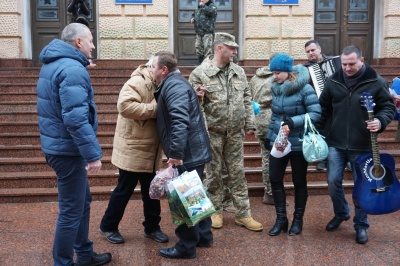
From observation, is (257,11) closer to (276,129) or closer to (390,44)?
(390,44)

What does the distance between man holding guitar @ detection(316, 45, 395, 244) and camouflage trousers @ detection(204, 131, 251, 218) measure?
0.87m

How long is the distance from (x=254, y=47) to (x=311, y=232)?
6448 mm

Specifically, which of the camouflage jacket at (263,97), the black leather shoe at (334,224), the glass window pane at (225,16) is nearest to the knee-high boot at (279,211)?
the black leather shoe at (334,224)

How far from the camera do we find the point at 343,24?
11.2m

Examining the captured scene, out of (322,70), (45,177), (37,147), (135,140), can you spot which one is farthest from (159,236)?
(37,147)

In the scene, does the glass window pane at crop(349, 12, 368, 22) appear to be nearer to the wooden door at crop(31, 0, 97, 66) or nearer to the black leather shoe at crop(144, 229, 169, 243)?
the wooden door at crop(31, 0, 97, 66)

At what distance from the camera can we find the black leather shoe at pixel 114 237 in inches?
171

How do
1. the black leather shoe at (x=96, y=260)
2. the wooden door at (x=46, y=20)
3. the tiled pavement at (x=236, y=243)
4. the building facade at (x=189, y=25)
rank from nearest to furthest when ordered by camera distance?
the black leather shoe at (x=96, y=260) < the tiled pavement at (x=236, y=243) < the building facade at (x=189, y=25) < the wooden door at (x=46, y=20)

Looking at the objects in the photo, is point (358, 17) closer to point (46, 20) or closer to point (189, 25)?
point (189, 25)

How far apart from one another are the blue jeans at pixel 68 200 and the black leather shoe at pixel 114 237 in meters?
0.83

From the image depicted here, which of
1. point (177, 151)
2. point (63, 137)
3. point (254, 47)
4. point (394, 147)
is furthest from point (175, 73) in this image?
point (254, 47)

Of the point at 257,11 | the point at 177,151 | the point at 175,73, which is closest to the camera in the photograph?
the point at 177,151

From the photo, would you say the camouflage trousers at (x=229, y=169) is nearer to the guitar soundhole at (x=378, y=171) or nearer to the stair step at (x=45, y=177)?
the guitar soundhole at (x=378, y=171)

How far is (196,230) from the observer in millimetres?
3943
